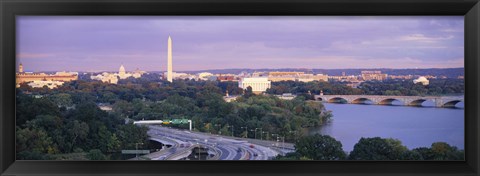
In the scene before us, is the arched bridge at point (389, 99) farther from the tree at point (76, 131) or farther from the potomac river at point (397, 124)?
the tree at point (76, 131)

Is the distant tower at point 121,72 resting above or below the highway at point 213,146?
above

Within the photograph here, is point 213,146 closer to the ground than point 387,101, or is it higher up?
closer to the ground

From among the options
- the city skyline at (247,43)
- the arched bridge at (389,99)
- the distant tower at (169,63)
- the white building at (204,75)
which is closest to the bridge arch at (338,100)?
the arched bridge at (389,99)

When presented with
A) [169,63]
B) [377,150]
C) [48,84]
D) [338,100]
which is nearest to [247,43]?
[169,63]

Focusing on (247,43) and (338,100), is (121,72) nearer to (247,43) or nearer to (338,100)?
(247,43)

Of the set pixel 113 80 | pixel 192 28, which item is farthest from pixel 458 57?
pixel 113 80
